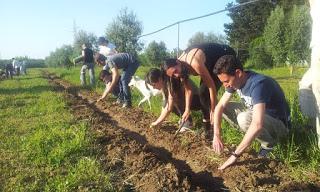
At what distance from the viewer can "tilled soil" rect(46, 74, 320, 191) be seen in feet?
13.2

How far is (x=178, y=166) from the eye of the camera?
199 inches

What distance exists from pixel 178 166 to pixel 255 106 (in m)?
1.43

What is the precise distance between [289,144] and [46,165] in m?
2.72

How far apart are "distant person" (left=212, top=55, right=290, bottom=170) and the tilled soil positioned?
0.22 m

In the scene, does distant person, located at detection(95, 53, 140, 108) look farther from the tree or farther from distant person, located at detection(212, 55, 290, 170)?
the tree

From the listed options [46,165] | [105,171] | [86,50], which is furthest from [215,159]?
[86,50]

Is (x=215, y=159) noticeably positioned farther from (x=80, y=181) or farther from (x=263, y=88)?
(x=80, y=181)

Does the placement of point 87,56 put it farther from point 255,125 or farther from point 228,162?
point 255,125

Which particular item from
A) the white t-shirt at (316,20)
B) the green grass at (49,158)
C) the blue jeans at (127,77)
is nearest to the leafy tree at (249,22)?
the blue jeans at (127,77)

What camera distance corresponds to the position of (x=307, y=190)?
3.70 metres

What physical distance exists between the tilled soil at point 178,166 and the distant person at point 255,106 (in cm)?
22

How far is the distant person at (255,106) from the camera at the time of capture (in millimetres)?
4020

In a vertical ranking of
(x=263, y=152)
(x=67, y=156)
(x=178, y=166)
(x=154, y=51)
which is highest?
(x=154, y=51)

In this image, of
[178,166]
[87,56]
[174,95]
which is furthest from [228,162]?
[87,56]
